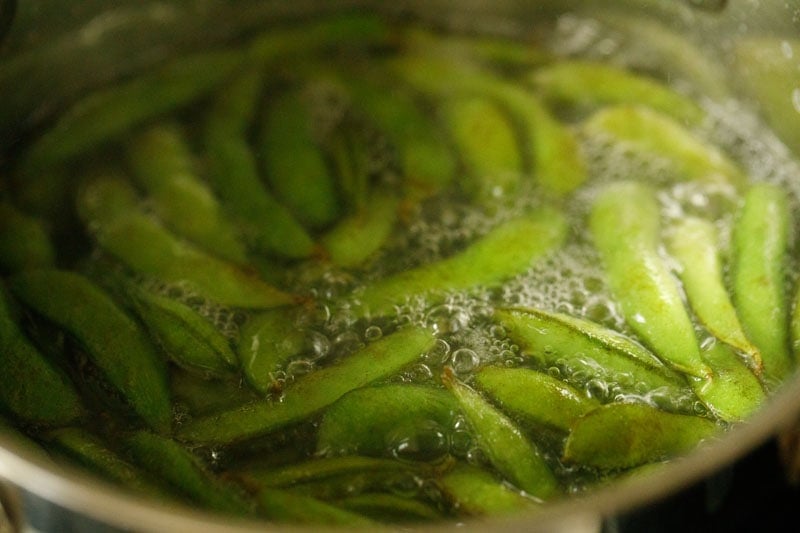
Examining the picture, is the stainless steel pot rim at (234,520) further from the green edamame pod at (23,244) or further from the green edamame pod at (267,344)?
the green edamame pod at (23,244)

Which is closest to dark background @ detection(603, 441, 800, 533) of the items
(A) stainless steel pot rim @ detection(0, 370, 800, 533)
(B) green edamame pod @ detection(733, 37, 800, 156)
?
(A) stainless steel pot rim @ detection(0, 370, 800, 533)

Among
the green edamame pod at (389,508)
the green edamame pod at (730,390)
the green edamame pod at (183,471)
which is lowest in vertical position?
the green edamame pod at (389,508)

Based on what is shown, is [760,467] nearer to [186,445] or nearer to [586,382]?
[586,382]

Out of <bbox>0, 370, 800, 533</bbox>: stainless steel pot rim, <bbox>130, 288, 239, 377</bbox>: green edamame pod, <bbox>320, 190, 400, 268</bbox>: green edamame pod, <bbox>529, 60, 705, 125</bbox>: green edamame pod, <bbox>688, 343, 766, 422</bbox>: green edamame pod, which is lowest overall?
<bbox>688, 343, 766, 422</bbox>: green edamame pod


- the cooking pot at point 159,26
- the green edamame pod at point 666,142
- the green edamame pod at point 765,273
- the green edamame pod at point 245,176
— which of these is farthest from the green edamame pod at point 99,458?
the green edamame pod at point 666,142

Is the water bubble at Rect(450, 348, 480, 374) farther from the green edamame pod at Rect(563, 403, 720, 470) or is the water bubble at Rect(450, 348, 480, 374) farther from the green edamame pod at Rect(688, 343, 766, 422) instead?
the green edamame pod at Rect(688, 343, 766, 422)

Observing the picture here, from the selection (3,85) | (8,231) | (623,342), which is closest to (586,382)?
(623,342)
